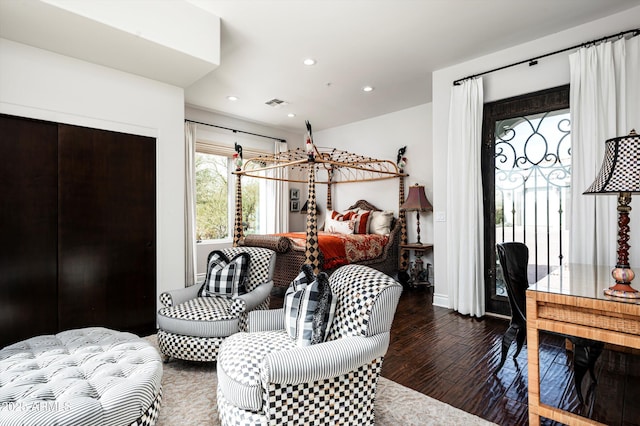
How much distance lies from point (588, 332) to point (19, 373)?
2.75 m

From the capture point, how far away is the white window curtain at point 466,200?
365 cm

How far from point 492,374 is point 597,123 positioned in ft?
7.72

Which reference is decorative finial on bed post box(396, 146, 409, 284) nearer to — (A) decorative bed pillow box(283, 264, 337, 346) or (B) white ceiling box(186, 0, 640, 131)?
(B) white ceiling box(186, 0, 640, 131)

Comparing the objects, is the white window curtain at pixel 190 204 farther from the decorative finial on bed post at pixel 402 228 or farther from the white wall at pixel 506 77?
the white wall at pixel 506 77

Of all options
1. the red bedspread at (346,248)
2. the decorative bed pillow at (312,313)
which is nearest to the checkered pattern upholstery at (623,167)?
the decorative bed pillow at (312,313)

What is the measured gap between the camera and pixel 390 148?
5.97m

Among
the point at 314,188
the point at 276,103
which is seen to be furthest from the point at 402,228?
the point at 276,103

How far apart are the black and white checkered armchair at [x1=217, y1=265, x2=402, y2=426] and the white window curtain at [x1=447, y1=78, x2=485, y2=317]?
7.38 feet

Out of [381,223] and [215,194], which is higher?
[215,194]

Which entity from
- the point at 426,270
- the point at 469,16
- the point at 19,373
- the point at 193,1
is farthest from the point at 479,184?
the point at 19,373

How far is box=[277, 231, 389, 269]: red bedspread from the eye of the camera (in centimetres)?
448

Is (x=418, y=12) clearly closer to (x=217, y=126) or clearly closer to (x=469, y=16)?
(x=469, y=16)

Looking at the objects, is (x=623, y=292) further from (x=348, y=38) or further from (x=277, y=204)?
A: (x=277, y=204)

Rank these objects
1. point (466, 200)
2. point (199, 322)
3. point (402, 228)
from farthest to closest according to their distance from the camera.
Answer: point (402, 228) → point (466, 200) → point (199, 322)
